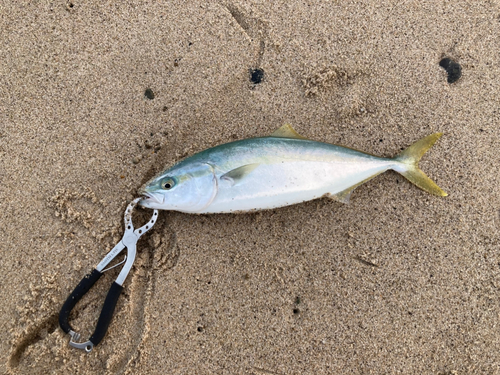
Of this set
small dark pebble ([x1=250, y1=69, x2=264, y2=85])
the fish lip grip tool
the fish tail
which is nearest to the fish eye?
the fish lip grip tool

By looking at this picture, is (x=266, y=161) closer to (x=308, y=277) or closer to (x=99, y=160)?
(x=308, y=277)

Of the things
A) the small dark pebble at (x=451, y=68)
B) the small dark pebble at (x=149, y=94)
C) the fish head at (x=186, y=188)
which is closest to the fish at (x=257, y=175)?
the fish head at (x=186, y=188)

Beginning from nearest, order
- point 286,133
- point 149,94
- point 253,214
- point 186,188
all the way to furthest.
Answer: point 186,188
point 286,133
point 253,214
point 149,94

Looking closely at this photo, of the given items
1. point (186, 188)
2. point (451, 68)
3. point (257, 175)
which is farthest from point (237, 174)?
point (451, 68)

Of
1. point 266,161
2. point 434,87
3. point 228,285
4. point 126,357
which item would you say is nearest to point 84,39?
point 266,161

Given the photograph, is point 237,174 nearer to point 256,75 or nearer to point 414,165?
point 256,75

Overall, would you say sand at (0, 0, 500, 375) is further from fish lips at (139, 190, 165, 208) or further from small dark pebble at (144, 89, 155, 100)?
fish lips at (139, 190, 165, 208)

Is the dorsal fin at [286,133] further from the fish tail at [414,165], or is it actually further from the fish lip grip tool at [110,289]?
the fish lip grip tool at [110,289]
